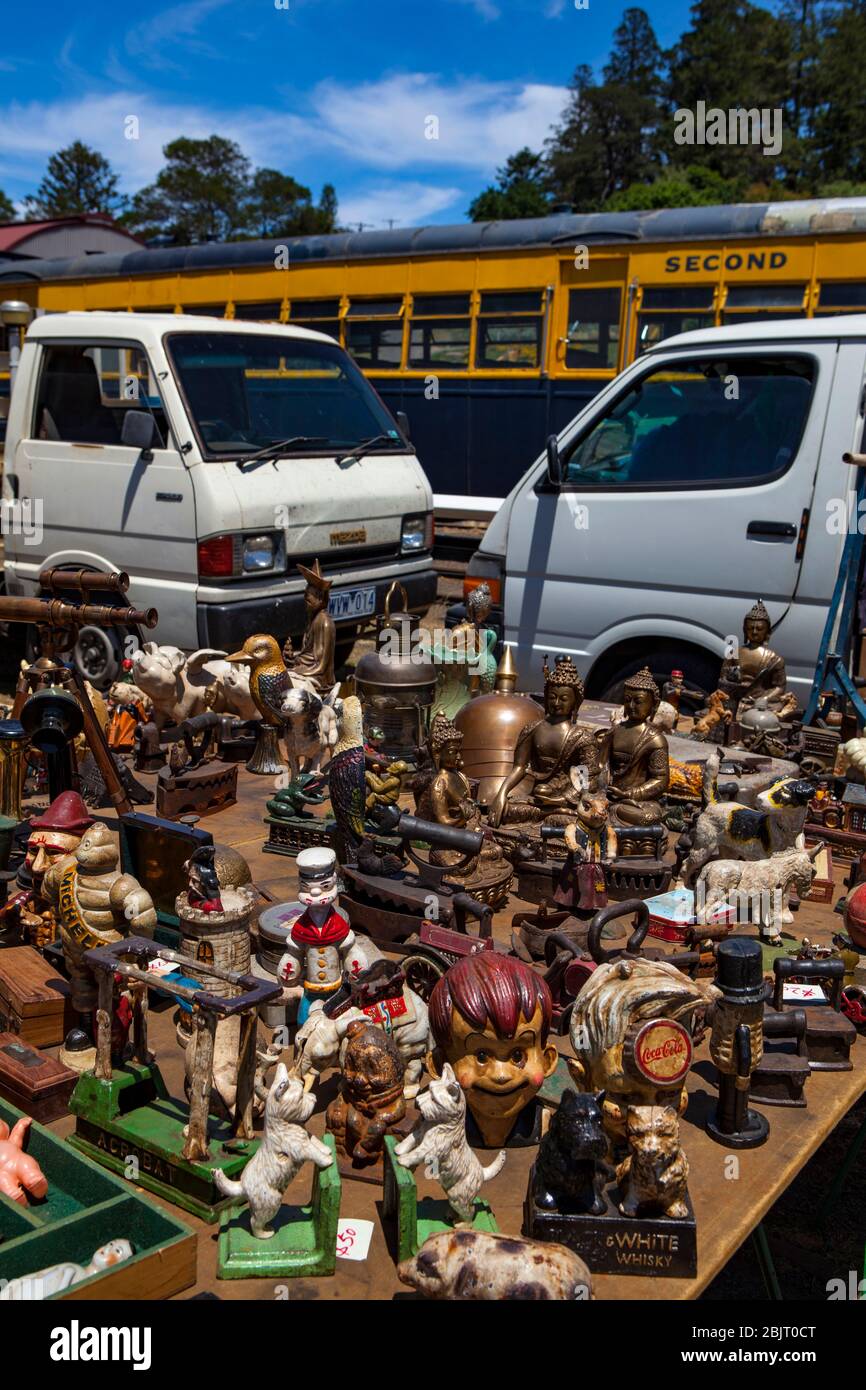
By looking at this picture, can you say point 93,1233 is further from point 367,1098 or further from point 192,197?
point 192,197

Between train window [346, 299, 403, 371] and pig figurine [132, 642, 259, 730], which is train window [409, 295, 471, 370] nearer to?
train window [346, 299, 403, 371]

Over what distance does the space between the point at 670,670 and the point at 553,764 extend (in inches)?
73.5

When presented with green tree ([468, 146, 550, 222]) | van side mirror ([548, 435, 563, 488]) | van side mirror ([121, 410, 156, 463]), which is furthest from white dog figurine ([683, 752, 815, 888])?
green tree ([468, 146, 550, 222])

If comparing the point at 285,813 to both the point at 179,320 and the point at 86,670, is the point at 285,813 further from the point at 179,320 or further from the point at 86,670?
the point at 179,320

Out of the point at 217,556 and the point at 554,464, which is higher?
the point at 554,464

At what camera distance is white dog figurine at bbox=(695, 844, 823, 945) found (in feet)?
11.1

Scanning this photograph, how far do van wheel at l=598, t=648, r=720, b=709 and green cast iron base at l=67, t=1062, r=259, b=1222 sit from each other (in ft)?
11.5

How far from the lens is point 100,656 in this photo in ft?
21.0

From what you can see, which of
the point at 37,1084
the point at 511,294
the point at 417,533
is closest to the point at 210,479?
the point at 417,533

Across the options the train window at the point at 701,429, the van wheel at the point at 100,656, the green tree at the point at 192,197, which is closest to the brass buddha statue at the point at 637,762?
the train window at the point at 701,429

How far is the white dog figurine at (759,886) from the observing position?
339cm

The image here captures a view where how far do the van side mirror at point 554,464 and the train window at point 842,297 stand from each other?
4.83 m

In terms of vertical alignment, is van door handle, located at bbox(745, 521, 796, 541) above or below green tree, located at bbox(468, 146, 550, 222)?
below

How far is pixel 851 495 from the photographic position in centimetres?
523
